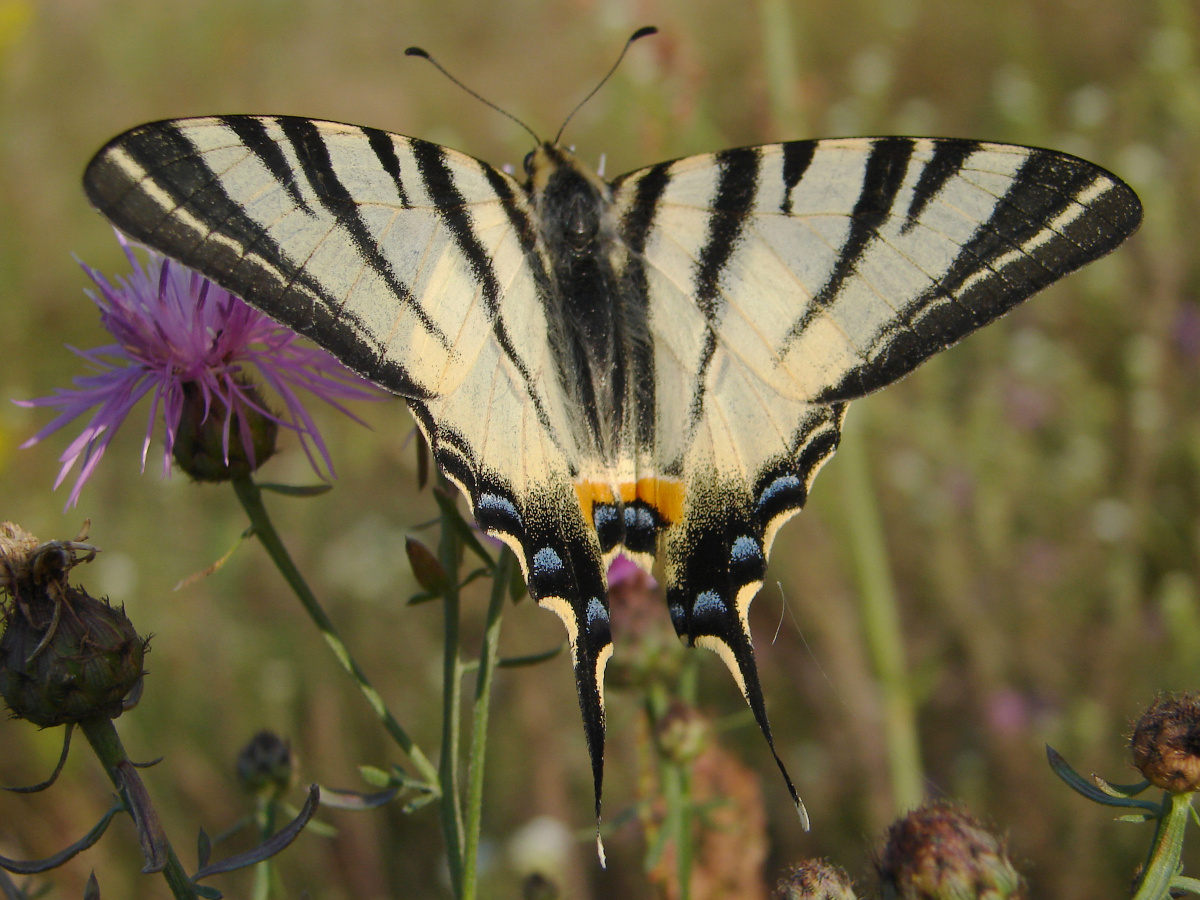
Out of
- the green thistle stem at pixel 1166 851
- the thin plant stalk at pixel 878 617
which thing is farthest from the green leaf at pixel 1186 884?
the thin plant stalk at pixel 878 617


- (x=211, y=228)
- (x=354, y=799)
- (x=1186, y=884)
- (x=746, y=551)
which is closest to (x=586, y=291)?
(x=746, y=551)

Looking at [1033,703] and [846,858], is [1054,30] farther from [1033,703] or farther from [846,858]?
[846,858]

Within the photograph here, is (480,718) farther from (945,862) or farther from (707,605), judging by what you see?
(945,862)

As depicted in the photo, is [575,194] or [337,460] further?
[337,460]

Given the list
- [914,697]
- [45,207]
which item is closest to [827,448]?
[914,697]

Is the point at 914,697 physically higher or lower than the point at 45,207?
lower

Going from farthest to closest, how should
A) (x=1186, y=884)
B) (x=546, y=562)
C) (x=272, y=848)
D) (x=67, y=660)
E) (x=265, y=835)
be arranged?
(x=265, y=835) → (x=546, y=562) → (x=67, y=660) → (x=272, y=848) → (x=1186, y=884)

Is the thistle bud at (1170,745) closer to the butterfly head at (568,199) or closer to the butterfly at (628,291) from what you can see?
the butterfly at (628,291)
